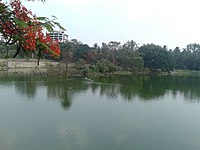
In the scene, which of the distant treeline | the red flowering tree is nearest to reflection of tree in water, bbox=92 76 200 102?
the distant treeline

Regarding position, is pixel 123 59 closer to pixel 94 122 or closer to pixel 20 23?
pixel 94 122

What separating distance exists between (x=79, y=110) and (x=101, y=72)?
65.5 ft

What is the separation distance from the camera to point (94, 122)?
10445mm

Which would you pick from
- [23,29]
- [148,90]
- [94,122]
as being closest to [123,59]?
[148,90]

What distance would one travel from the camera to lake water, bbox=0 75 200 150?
320 inches

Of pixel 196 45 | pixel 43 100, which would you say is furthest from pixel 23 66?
pixel 196 45

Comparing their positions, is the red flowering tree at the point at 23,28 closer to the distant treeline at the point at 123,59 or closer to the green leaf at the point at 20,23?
the green leaf at the point at 20,23

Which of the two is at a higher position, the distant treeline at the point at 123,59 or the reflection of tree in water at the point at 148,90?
the distant treeline at the point at 123,59

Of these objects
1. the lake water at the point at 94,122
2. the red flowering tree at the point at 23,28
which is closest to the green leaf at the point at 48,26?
the red flowering tree at the point at 23,28

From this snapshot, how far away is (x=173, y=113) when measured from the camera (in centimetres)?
1281

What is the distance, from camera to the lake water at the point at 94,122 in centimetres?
A: 814

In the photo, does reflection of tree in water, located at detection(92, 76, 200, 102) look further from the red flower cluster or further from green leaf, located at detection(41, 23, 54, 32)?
green leaf, located at detection(41, 23, 54, 32)

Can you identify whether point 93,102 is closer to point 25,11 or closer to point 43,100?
point 43,100

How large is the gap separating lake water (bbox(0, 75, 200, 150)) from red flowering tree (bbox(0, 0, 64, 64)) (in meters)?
6.32
